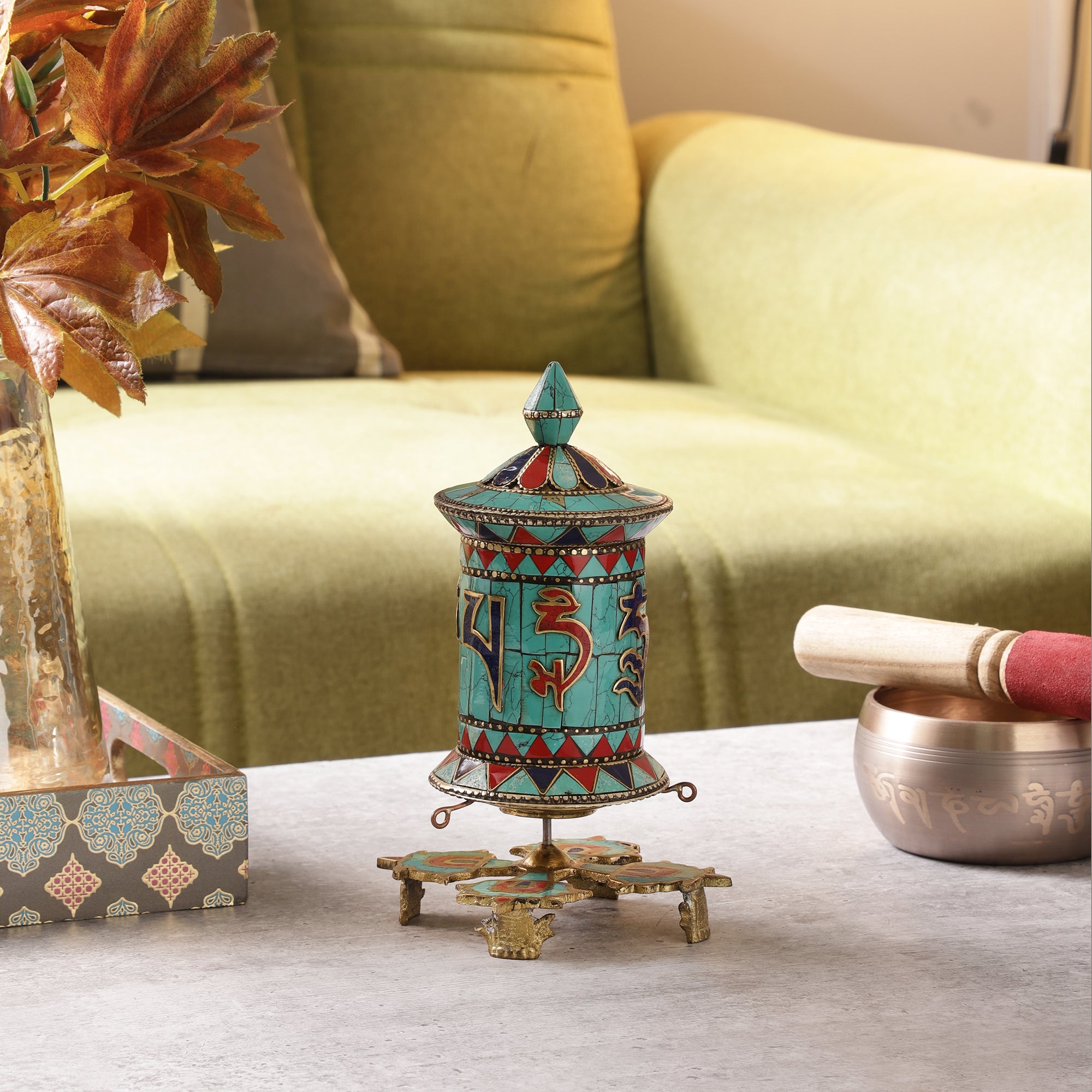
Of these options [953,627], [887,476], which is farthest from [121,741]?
[887,476]

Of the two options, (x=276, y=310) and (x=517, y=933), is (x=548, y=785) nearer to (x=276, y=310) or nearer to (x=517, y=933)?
(x=517, y=933)

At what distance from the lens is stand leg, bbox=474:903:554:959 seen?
56 cm

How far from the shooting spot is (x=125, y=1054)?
1.58ft

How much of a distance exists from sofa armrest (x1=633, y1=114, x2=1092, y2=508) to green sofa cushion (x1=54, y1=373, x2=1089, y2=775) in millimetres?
77

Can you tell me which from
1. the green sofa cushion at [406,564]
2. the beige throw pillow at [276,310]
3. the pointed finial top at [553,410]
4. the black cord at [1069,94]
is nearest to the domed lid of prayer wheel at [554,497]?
the pointed finial top at [553,410]

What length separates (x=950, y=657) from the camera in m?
0.66

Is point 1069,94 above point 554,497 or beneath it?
above

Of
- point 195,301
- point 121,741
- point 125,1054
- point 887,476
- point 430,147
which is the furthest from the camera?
point 430,147

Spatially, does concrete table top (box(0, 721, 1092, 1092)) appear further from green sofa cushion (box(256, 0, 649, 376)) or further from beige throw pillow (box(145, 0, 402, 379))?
green sofa cushion (box(256, 0, 649, 376))

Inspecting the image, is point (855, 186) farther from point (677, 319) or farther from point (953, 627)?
point (953, 627)

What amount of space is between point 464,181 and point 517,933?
1546 millimetres

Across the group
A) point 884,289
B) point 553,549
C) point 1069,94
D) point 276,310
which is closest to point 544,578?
point 553,549

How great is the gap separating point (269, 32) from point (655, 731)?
0.79 meters

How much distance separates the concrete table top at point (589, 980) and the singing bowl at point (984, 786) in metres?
0.01
